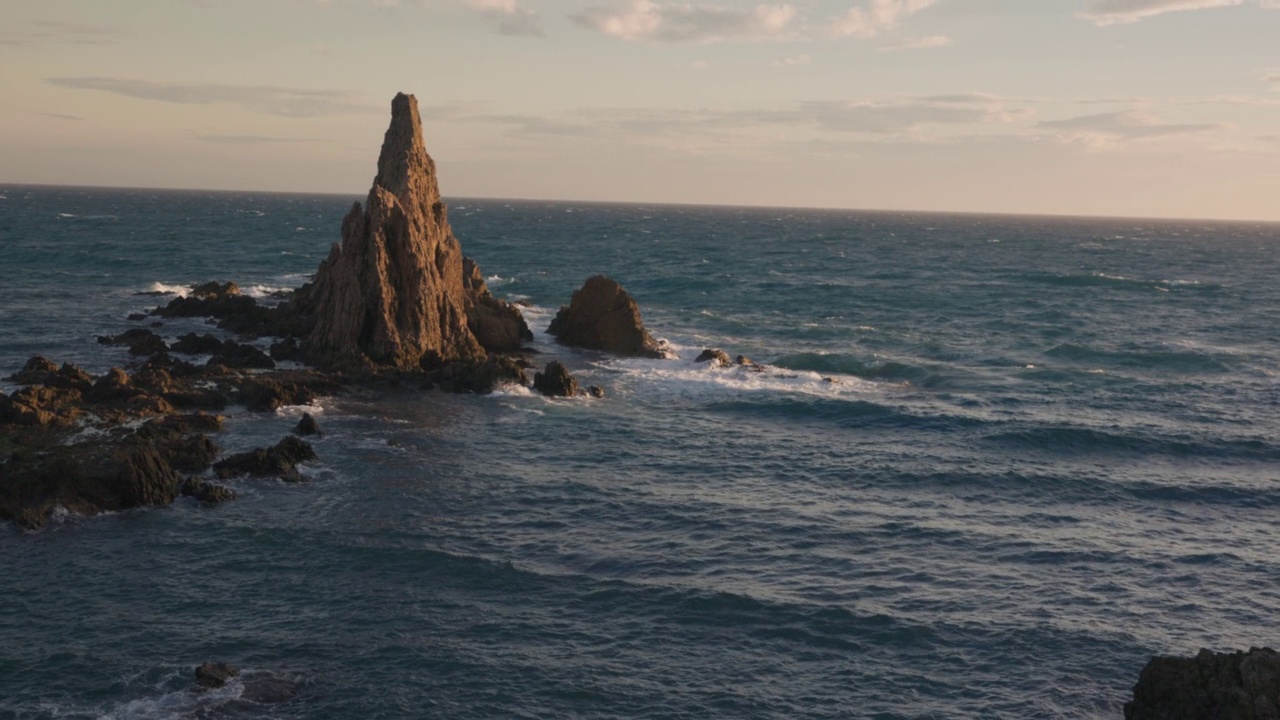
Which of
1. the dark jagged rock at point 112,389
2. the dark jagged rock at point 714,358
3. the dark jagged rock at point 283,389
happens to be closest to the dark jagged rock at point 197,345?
the dark jagged rock at point 283,389

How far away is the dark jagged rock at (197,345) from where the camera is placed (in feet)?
206

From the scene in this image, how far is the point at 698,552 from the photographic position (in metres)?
36.2

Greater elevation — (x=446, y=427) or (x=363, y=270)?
(x=363, y=270)

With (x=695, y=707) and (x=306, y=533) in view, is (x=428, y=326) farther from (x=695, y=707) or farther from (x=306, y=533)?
(x=695, y=707)

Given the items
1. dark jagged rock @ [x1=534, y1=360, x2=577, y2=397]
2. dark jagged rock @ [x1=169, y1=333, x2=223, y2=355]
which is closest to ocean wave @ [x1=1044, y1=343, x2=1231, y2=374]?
dark jagged rock @ [x1=534, y1=360, x2=577, y2=397]

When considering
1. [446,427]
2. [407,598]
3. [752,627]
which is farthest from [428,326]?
[752,627]

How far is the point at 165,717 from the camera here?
24.2 meters

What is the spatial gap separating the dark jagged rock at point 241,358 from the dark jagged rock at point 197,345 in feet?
4.06

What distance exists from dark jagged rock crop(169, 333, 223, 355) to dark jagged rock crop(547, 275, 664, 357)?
929 inches

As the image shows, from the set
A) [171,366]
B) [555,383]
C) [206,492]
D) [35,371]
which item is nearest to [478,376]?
[555,383]

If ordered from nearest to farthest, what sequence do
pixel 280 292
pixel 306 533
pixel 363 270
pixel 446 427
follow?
1. pixel 306 533
2. pixel 446 427
3. pixel 363 270
4. pixel 280 292

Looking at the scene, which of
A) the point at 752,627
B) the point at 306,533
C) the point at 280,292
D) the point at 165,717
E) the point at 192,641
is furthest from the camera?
the point at 280,292

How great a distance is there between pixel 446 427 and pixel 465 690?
25664mm

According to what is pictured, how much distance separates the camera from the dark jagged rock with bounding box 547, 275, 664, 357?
72.6 metres
